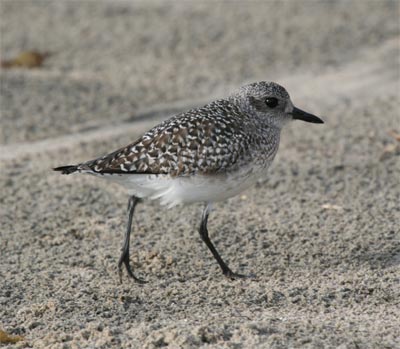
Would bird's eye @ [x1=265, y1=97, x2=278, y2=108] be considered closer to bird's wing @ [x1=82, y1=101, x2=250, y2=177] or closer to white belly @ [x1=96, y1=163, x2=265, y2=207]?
bird's wing @ [x1=82, y1=101, x2=250, y2=177]

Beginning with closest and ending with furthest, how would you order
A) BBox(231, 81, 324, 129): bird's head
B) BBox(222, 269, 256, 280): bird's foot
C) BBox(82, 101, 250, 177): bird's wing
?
Answer: 1. BBox(82, 101, 250, 177): bird's wing
2. BBox(222, 269, 256, 280): bird's foot
3. BBox(231, 81, 324, 129): bird's head

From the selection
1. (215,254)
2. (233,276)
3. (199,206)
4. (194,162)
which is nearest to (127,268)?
(215,254)

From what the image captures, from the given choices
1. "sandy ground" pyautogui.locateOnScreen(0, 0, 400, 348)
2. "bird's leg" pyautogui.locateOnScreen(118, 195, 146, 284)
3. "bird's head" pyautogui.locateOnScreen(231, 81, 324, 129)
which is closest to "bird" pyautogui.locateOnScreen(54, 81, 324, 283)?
"bird's leg" pyautogui.locateOnScreen(118, 195, 146, 284)

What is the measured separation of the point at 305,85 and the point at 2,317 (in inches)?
247

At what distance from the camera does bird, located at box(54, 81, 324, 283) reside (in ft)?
19.0

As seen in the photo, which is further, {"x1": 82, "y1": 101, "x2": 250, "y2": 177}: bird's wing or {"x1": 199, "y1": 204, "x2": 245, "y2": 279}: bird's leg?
{"x1": 199, "y1": 204, "x2": 245, "y2": 279}: bird's leg

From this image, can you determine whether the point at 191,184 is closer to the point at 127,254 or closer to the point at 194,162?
the point at 194,162

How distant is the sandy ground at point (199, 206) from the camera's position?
212 inches

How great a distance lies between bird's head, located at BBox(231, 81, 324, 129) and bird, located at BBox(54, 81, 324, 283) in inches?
4.9

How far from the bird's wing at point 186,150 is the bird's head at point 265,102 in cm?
30

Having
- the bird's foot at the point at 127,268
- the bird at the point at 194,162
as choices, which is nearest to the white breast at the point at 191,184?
the bird at the point at 194,162

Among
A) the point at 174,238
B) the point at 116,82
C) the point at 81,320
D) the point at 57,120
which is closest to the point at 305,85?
the point at 116,82

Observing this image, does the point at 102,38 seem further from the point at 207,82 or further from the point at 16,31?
the point at 207,82

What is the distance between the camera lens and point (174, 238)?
22.4ft
